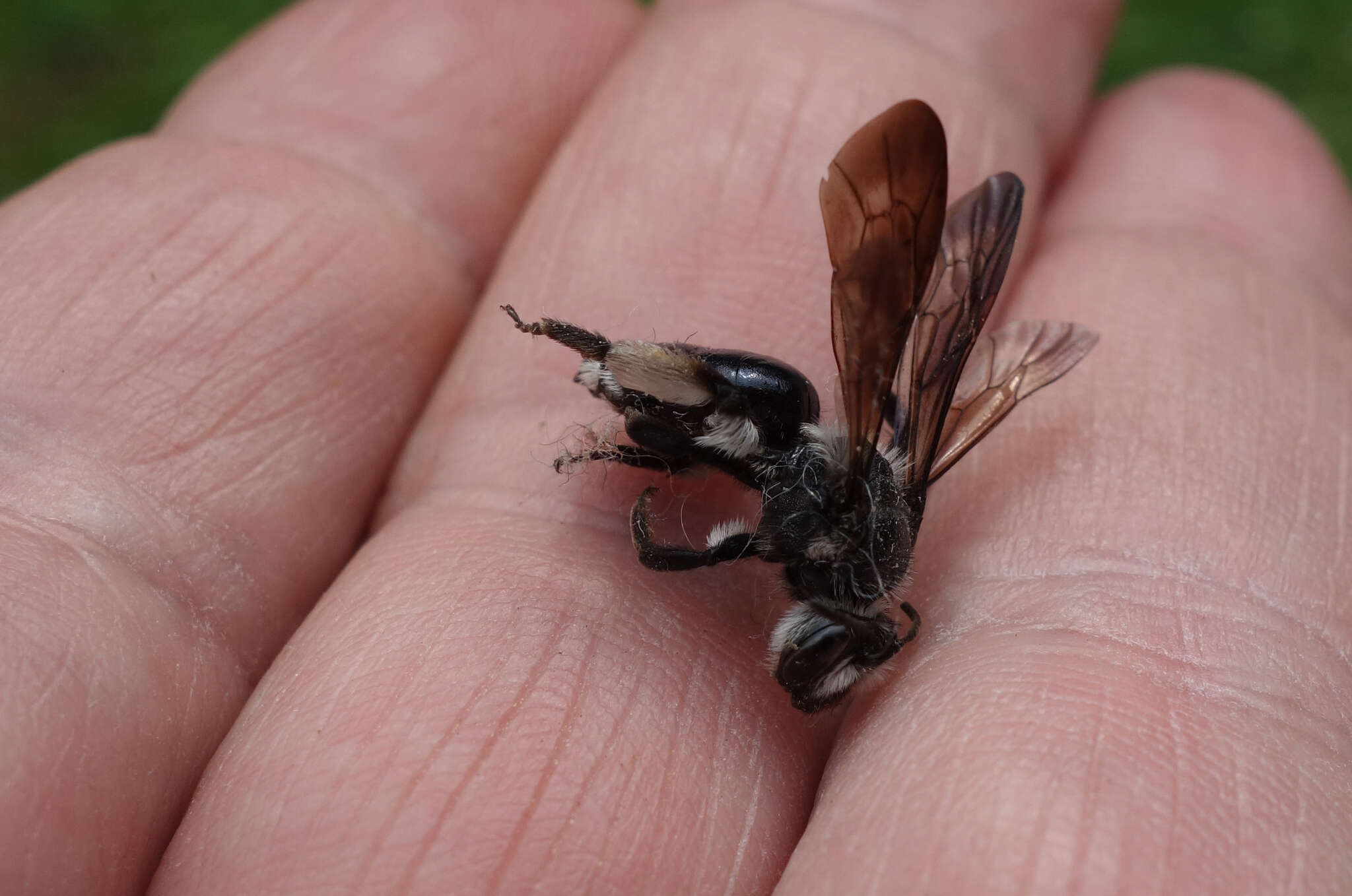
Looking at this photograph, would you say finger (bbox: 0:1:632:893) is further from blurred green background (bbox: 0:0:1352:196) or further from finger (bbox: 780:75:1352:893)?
blurred green background (bbox: 0:0:1352:196)

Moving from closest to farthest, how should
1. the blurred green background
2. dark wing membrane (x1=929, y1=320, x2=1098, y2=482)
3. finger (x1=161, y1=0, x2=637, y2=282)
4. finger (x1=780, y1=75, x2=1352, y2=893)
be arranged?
finger (x1=780, y1=75, x2=1352, y2=893)
dark wing membrane (x1=929, y1=320, x2=1098, y2=482)
finger (x1=161, y1=0, x2=637, y2=282)
the blurred green background

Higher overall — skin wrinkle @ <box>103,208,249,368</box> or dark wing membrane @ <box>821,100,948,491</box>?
dark wing membrane @ <box>821,100,948,491</box>

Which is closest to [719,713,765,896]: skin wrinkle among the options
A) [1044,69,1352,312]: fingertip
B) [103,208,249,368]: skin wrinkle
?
[103,208,249,368]: skin wrinkle

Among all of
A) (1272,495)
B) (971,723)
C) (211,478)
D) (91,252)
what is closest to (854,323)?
(971,723)

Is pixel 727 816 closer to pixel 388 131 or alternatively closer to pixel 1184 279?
pixel 1184 279

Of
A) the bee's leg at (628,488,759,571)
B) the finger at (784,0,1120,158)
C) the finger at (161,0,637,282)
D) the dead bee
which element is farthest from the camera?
the finger at (784,0,1120,158)

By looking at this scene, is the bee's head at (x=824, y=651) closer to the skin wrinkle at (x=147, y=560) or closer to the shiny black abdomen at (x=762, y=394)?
the shiny black abdomen at (x=762, y=394)
